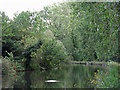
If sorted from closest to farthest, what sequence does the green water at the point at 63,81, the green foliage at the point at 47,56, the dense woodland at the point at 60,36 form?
the dense woodland at the point at 60,36
the green water at the point at 63,81
the green foliage at the point at 47,56

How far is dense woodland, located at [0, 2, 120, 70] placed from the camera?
24.4 feet

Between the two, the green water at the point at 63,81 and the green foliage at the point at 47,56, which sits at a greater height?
the green foliage at the point at 47,56

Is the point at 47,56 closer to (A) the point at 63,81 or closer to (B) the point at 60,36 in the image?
(A) the point at 63,81

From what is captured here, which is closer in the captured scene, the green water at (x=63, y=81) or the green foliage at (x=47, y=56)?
the green water at (x=63, y=81)

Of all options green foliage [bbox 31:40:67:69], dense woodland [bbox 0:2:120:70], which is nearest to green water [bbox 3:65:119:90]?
dense woodland [bbox 0:2:120:70]

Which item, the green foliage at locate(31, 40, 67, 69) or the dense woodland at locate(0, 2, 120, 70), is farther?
the green foliage at locate(31, 40, 67, 69)

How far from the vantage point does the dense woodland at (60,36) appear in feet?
24.4

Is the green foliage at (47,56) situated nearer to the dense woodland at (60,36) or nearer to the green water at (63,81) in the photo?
the dense woodland at (60,36)

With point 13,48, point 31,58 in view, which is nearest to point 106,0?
point 31,58

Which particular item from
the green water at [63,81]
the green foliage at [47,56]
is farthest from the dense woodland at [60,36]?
the green water at [63,81]

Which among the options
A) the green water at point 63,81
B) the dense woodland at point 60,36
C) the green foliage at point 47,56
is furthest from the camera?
the green foliage at point 47,56

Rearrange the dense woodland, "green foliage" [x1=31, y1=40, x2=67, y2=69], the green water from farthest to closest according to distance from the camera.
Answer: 1. "green foliage" [x1=31, y1=40, x2=67, y2=69]
2. the green water
3. the dense woodland

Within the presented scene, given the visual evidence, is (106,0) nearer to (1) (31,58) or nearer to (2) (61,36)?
(1) (31,58)

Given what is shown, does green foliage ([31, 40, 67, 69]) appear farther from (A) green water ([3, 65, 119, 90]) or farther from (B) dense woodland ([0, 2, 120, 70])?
(A) green water ([3, 65, 119, 90])
